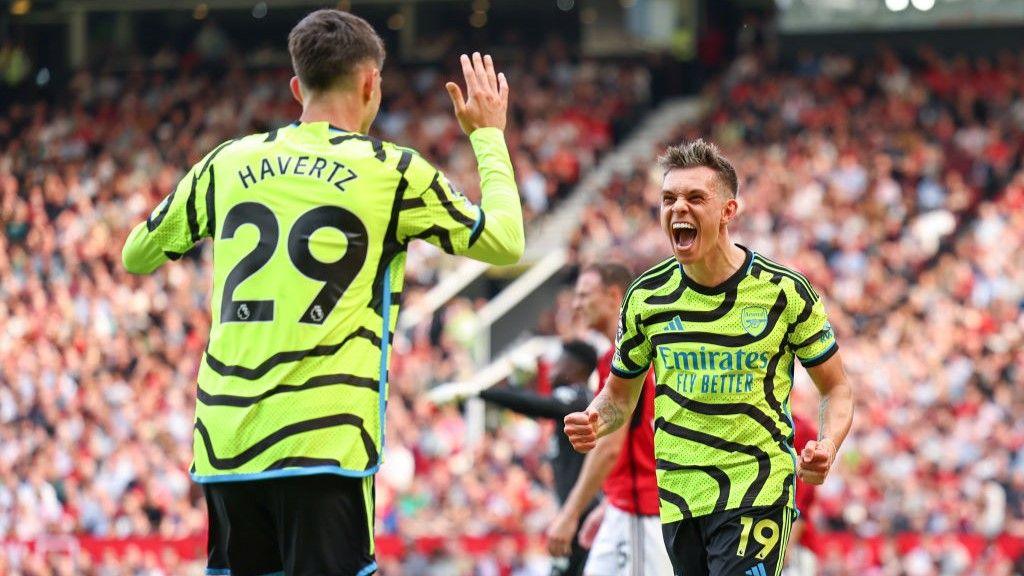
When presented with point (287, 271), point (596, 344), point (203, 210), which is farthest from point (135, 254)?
point (596, 344)

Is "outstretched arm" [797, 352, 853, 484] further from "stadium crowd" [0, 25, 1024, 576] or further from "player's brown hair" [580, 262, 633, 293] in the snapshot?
"stadium crowd" [0, 25, 1024, 576]

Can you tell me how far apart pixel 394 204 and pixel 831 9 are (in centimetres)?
2400

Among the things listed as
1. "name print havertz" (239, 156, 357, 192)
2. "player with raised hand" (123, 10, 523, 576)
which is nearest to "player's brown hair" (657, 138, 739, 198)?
"player with raised hand" (123, 10, 523, 576)

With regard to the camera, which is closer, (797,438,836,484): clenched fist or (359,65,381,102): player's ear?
(359,65,381,102): player's ear

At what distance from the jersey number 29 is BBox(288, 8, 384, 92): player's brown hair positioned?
1.45 ft

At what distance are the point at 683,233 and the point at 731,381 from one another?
558 millimetres

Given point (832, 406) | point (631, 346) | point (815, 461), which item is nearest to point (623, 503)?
point (631, 346)

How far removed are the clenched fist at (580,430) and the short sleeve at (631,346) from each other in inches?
19.0

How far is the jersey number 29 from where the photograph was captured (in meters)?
4.69

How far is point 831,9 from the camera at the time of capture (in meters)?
27.7

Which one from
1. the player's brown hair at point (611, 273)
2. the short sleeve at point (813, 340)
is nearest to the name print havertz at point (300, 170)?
the short sleeve at point (813, 340)

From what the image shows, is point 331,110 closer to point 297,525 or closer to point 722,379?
point 297,525

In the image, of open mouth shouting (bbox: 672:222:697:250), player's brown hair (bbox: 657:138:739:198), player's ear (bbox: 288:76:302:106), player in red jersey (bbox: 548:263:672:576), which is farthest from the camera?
player in red jersey (bbox: 548:263:672:576)

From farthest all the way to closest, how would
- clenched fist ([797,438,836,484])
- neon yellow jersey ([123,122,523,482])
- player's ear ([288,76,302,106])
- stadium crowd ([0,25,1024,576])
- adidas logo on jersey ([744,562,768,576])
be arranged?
stadium crowd ([0,25,1024,576]) → adidas logo on jersey ([744,562,768,576]) → clenched fist ([797,438,836,484]) → player's ear ([288,76,302,106]) → neon yellow jersey ([123,122,523,482])
